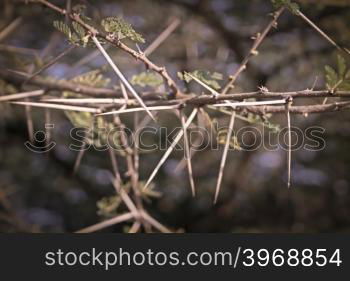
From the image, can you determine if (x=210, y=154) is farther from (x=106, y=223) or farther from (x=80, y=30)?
(x=80, y=30)

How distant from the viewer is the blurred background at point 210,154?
160 cm

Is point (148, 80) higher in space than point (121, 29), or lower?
higher

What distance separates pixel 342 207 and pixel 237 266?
1133 millimetres

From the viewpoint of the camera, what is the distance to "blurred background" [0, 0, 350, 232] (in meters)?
1.60

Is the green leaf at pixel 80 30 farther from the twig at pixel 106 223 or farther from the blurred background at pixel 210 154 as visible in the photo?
the blurred background at pixel 210 154

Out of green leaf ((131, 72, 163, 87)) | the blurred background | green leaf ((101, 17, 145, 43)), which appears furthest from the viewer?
the blurred background

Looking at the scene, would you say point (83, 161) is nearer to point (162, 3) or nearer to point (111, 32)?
point (162, 3)

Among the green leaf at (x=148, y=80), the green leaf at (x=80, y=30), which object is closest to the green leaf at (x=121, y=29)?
the green leaf at (x=80, y=30)

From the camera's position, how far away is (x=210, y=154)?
2082 millimetres

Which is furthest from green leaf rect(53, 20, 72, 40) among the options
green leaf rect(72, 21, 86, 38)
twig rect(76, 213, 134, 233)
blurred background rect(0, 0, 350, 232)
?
blurred background rect(0, 0, 350, 232)

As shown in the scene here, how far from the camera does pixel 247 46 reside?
172 centimetres

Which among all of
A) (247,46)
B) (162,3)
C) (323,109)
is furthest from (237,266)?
(162,3)

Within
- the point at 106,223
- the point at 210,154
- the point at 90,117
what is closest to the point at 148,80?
the point at 90,117

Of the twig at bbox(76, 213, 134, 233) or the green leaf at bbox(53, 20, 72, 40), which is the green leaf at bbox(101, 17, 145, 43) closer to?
the green leaf at bbox(53, 20, 72, 40)
